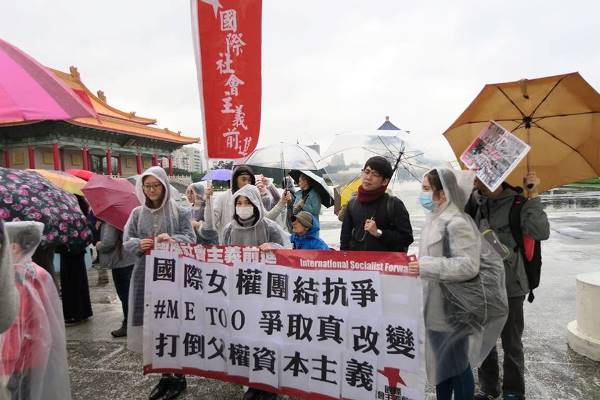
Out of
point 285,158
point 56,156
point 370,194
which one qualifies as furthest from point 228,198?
point 56,156

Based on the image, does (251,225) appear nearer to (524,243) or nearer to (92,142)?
(524,243)

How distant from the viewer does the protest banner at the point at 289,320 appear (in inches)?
92.7

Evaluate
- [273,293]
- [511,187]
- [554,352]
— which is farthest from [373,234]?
[554,352]

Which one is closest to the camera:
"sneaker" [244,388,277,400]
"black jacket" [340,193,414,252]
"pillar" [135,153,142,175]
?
"sneaker" [244,388,277,400]

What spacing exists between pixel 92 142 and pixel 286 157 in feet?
77.7

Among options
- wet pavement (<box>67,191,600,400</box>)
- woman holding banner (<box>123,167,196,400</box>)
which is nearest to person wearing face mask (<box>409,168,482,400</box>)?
wet pavement (<box>67,191,600,400</box>)

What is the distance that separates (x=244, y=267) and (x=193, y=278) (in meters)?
0.42

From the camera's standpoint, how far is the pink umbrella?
6.40 feet

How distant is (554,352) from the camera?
3.58 m

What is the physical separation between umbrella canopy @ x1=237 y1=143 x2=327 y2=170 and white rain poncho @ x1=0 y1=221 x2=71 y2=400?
2.75 metres

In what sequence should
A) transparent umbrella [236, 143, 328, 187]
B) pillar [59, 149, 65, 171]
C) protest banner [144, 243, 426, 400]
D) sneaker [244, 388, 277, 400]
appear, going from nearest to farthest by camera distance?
protest banner [144, 243, 426, 400] → sneaker [244, 388, 277, 400] → transparent umbrella [236, 143, 328, 187] → pillar [59, 149, 65, 171]

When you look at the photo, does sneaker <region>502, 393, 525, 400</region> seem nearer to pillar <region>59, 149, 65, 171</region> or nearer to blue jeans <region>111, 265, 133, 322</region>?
blue jeans <region>111, 265, 133, 322</region>

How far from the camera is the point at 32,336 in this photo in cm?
192

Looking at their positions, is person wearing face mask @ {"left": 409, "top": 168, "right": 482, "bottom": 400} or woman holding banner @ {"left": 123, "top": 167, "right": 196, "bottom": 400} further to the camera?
woman holding banner @ {"left": 123, "top": 167, "right": 196, "bottom": 400}
